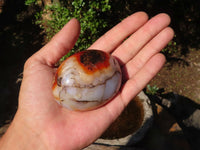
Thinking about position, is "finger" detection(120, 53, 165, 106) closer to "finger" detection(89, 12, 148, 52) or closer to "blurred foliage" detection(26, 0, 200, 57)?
"finger" detection(89, 12, 148, 52)

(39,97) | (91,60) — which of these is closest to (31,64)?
(39,97)

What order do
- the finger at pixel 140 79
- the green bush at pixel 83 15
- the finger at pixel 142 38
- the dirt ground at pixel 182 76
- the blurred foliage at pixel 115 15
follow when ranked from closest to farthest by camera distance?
the finger at pixel 140 79 < the finger at pixel 142 38 < the green bush at pixel 83 15 < the blurred foliage at pixel 115 15 < the dirt ground at pixel 182 76

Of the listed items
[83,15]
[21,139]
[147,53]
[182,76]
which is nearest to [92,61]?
[147,53]

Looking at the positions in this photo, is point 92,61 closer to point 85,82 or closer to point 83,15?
point 85,82

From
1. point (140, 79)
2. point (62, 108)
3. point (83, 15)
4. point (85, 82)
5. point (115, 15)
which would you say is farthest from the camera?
point (115, 15)

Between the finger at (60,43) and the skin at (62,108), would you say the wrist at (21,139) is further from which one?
the finger at (60,43)

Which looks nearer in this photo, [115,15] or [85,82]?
[85,82]

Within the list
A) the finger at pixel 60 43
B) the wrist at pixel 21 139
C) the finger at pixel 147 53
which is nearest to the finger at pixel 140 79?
the finger at pixel 147 53
